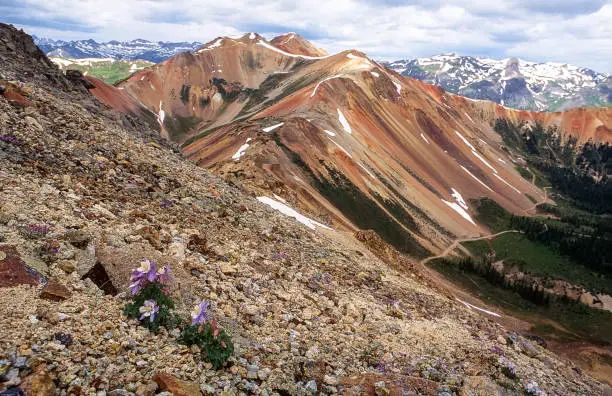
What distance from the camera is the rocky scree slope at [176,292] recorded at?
6.95 m

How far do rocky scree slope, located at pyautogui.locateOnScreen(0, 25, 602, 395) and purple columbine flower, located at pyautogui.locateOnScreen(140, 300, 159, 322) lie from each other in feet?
1.09

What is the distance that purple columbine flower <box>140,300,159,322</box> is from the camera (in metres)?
7.63

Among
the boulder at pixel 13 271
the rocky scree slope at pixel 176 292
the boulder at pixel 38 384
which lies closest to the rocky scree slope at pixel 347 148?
the rocky scree slope at pixel 176 292

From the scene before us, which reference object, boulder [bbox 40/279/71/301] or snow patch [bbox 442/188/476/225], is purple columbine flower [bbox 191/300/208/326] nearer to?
A: boulder [bbox 40/279/71/301]

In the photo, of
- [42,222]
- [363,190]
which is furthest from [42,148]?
[363,190]

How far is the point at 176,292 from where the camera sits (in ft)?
31.4

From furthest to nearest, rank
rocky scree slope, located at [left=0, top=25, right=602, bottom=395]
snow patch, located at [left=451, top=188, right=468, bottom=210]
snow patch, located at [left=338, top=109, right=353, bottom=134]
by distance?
snow patch, located at [left=451, top=188, right=468, bottom=210] < snow patch, located at [left=338, top=109, right=353, bottom=134] < rocky scree slope, located at [left=0, top=25, right=602, bottom=395]

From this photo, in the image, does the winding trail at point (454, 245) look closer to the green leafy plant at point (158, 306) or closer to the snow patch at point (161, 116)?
the green leafy plant at point (158, 306)

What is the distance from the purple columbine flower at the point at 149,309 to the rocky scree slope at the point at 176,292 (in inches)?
13.1

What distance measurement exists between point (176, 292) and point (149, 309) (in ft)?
5.93

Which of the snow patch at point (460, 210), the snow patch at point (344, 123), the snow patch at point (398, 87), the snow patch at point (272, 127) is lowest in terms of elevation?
the snow patch at point (460, 210)

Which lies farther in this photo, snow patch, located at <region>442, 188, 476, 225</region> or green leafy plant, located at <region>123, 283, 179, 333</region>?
snow patch, located at <region>442, 188, 476, 225</region>

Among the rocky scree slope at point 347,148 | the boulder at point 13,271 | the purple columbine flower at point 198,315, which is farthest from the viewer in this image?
the rocky scree slope at point 347,148

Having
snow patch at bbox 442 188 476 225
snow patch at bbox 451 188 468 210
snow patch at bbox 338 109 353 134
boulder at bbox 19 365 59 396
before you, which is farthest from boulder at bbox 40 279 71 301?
snow patch at bbox 451 188 468 210
